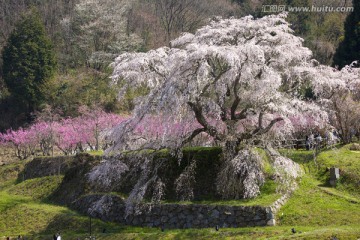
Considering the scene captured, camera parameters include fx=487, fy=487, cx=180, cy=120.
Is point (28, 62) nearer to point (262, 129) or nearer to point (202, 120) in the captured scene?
point (202, 120)

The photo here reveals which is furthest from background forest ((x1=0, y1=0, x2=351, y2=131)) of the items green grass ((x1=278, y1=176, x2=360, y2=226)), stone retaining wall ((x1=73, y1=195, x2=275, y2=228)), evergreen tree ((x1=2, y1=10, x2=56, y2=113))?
green grass ((x1=278, y1=176, x2=360, y2=226))

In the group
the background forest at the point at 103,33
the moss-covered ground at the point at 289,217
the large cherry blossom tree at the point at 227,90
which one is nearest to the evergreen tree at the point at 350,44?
the background forest at the point at 103,33

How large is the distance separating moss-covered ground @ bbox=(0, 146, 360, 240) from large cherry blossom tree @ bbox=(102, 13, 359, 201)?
6.21 feet

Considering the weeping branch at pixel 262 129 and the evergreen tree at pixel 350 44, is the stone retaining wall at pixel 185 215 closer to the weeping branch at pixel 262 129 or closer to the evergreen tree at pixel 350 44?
the weeping branch at pixel 262 129

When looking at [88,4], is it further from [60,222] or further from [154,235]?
[154,235]

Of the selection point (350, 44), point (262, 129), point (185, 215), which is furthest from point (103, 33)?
point (185, 215)

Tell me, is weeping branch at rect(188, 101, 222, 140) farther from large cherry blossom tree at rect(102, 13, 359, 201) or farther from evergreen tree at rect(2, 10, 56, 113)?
evergreen tree at rect(2, 10, 56, 113)

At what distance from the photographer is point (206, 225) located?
674 inches

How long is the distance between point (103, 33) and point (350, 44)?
2670 cm

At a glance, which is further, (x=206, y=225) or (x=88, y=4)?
(x=88, y=4)

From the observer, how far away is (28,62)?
146ft

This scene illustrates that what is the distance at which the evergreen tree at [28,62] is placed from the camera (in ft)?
144

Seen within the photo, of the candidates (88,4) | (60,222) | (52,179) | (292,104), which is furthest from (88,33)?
(292,104)

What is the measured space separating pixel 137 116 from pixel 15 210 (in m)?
9.92
